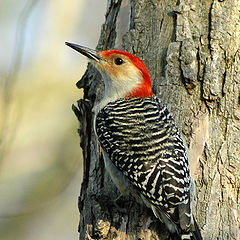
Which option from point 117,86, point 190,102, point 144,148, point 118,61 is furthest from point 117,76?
point 144,148

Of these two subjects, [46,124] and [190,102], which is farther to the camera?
[46,124]

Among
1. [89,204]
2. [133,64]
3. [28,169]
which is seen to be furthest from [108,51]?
[28,169]

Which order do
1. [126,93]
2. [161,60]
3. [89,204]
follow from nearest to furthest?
[89,204], [161,60], [126,93]

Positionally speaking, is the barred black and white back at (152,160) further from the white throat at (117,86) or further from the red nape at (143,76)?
the white throat at (117,86)

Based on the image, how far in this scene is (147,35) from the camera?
451 cm

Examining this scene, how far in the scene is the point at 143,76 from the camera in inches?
175

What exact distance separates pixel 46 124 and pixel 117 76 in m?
3.60

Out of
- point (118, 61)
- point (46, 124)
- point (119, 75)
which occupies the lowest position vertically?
point (46, 124)

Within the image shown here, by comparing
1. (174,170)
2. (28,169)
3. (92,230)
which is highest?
(174,170)

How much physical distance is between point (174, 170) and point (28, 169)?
4.72 metres

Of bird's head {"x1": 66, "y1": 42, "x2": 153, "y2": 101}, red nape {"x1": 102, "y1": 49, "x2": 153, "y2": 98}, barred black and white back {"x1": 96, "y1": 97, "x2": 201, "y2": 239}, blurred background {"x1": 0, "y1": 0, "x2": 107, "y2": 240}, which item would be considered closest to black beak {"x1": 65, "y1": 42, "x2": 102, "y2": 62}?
bird's head {"x1": 66, "y1": 42, "x2": 153, "y2": 101}

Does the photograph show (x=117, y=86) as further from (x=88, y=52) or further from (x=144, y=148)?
(x=144, y=148)

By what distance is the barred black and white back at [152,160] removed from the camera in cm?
369

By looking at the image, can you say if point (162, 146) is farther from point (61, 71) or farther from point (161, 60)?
point (61, 71)
